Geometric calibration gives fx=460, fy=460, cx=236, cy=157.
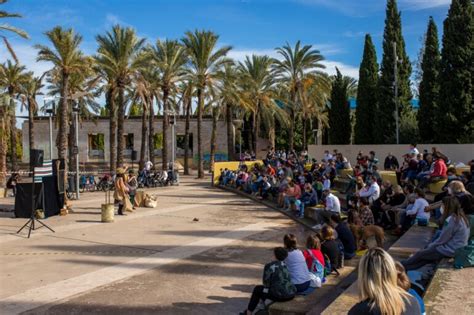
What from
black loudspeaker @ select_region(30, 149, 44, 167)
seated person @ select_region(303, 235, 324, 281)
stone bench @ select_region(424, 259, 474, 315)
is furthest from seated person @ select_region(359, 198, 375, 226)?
black loudspeaker @ select_region(30, 149, 44, 167)

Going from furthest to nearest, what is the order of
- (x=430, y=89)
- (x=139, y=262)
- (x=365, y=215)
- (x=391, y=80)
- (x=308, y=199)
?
(x=391, y=80)
(x=430, y=89)
(x=308, y=199)
(x=365, y=215)
(x=139, y=262)

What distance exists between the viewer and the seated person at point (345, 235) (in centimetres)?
889

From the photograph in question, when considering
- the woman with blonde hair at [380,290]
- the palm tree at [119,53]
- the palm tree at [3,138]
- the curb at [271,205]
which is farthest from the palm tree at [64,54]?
the woman with blonde hair at [380,290]

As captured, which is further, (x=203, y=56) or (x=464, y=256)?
(x=203, y=56)

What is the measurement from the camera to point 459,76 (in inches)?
1009

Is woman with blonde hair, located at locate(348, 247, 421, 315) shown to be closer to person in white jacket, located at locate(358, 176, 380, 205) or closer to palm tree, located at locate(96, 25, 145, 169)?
person in white jacket, located at locate(358, 176, 380, 205)

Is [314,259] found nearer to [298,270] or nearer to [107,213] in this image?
[298,270]

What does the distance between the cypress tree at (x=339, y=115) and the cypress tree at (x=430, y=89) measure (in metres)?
12.2

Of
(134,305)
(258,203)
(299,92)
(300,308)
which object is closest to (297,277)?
(300,308)

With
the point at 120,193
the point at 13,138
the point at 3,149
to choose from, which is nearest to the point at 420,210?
the point at 120,193

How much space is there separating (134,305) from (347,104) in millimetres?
37767

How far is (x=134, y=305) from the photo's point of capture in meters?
7.27

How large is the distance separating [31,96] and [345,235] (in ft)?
141

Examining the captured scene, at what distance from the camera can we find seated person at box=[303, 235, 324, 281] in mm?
7136
